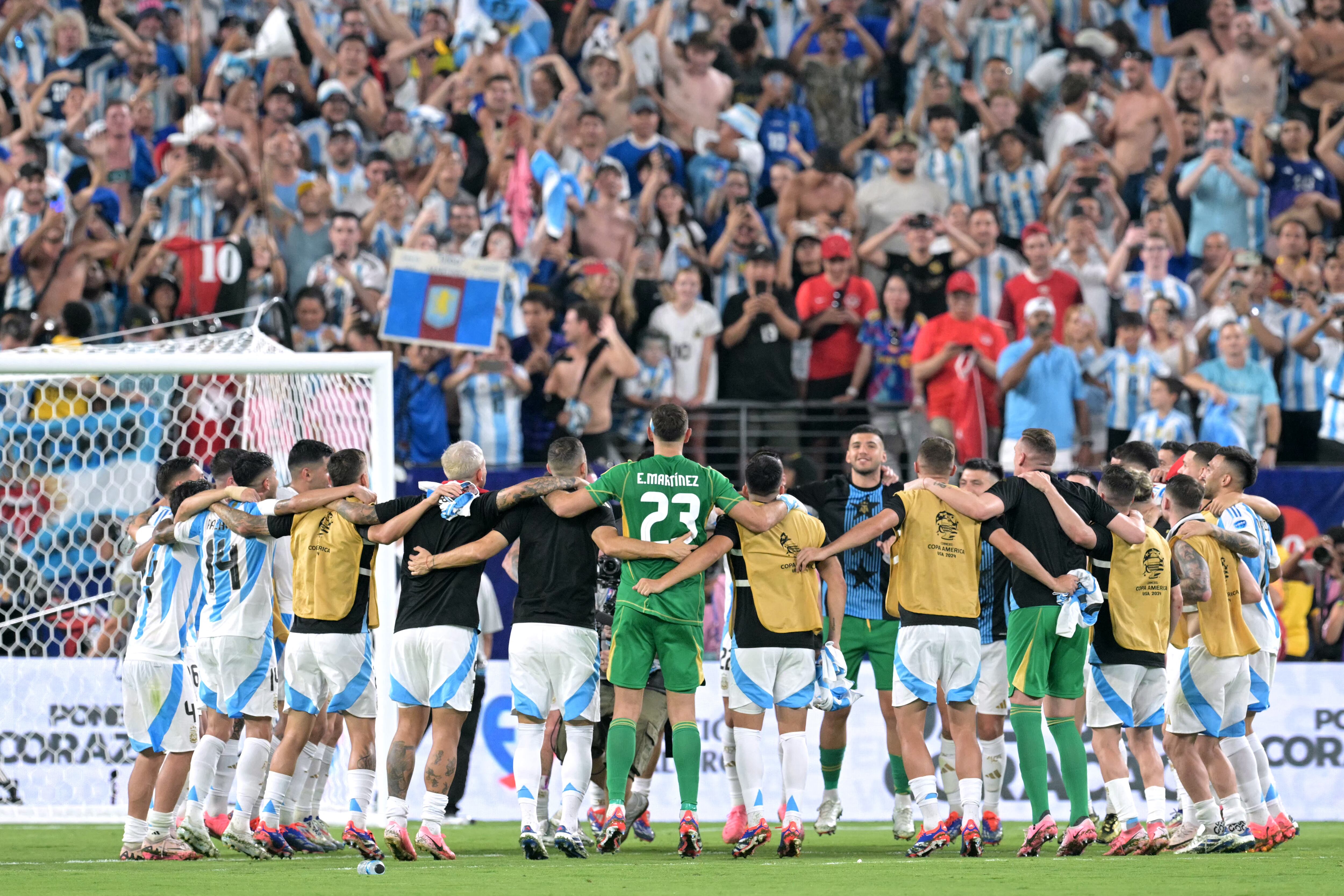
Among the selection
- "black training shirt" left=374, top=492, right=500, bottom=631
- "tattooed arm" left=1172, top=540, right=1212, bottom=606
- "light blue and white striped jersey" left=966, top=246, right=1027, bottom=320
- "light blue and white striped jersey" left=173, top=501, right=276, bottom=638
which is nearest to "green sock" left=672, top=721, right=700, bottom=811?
"black training shirt" left=374, top=492, right=500, bottom=631

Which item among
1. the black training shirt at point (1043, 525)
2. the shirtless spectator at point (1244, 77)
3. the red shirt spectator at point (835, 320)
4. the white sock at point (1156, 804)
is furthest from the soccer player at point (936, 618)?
the shirtless spectator at point (1244, 77)

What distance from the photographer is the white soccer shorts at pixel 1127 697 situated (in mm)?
10180

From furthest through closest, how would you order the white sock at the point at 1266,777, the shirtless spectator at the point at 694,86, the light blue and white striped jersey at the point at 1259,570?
the shirtless spectator at the point at 694,86, the white sock at the point at 1266,777, the light blue and white striped jersey at the point at 1259,570

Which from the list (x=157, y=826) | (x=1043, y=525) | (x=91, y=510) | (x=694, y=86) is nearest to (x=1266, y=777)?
(x=1043, y=525)

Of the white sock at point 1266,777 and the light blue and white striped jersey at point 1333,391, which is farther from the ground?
the light blue and white striped jersey at point 1333,391

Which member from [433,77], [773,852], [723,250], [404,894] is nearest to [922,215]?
[723,250]

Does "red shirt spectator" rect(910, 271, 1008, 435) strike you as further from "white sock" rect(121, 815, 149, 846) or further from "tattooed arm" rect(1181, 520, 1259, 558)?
"white sock" rect(121, 815, 149, 846)

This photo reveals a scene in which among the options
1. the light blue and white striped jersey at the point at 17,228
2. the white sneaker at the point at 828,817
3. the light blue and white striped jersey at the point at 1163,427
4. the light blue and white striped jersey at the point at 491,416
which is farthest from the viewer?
the light blue and white striped jersey at the point at 17,228

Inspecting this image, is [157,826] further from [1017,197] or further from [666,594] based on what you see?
[1017,197]

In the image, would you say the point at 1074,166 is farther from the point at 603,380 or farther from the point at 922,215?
the point at 603,380

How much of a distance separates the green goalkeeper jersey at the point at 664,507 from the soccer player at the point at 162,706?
8.92 feet

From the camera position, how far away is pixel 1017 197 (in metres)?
19.1

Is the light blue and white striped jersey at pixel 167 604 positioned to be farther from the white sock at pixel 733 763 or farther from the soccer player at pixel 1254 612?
the soccer player at pixel 1254 612

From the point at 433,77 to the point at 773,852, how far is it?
1226 cm
